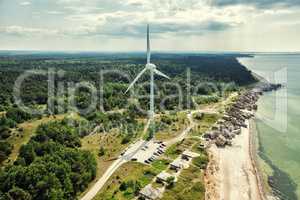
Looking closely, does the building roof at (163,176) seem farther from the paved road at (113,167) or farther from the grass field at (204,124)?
the grass field at (204,124)

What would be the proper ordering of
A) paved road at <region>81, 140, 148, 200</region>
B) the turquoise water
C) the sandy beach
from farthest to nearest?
the turquoise water < the sandy beach < paved road at <region>81, 140, 148, 200</region>

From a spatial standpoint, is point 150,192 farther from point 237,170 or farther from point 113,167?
point 237,170

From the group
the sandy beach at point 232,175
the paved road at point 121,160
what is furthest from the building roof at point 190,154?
the paved road at point 121,160

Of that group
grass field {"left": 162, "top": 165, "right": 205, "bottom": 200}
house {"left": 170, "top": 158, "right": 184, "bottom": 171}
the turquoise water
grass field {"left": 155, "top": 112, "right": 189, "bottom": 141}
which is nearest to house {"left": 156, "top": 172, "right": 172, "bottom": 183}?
grass field {"left": 162, "top": 165, "right": 205, "bottom": 200}

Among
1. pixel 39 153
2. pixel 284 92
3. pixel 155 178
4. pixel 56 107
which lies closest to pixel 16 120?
pixel 56 107

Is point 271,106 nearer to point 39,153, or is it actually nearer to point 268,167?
point 268,167

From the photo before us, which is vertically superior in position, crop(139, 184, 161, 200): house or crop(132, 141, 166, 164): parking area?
crop(132, 141, 166, 164): parking area

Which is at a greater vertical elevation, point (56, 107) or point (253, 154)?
point (56, 107)

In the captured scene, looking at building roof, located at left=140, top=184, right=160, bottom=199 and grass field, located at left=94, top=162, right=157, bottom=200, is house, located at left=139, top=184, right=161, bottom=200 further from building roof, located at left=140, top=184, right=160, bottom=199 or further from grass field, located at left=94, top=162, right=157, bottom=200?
grass field, located at left=94, top=162, right=157, bottom=200
